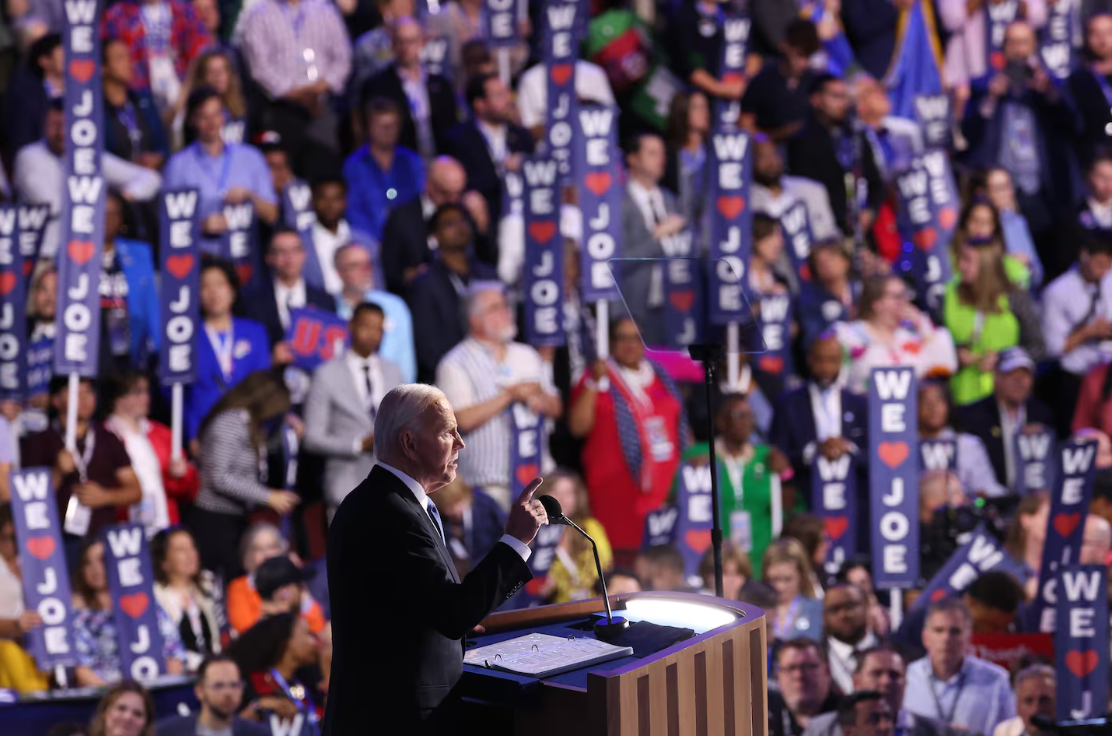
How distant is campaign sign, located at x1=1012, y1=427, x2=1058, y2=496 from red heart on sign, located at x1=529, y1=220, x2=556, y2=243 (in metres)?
2.51

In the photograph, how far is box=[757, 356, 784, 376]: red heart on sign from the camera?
788 centimetres

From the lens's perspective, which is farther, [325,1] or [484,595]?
[325,1]

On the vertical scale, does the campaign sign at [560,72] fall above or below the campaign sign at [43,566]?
above

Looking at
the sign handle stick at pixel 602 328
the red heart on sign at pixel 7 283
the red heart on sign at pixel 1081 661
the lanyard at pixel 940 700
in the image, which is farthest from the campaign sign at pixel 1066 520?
the red heart on sign at pixel 7 283

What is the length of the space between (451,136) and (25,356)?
2.65 m

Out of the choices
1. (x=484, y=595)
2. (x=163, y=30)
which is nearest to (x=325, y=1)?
(x=163, y=30)

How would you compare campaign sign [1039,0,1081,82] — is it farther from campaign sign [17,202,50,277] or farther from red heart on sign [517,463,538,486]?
campaign sign [17,202,50,277]

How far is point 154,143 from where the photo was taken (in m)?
7.51

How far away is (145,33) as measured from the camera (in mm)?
7602

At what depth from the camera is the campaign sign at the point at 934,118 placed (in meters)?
9.04

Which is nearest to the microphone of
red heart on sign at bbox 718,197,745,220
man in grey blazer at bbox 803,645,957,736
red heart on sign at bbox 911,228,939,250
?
man in grey blazer at bbox 803,645,957,736

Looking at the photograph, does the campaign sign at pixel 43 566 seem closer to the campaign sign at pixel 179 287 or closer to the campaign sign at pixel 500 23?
the campaign sign at pixel 179 287

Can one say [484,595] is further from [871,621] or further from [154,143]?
[154,143]

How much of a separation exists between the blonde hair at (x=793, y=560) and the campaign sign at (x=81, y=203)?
294 cm
